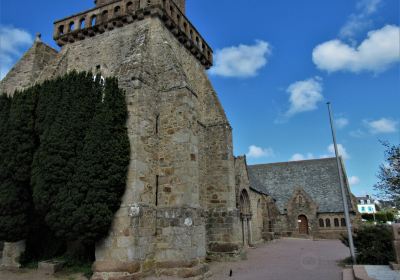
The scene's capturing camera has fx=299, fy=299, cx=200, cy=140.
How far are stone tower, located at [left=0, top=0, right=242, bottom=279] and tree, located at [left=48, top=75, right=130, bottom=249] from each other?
0.40 metres

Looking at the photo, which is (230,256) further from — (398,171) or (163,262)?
(398,171)

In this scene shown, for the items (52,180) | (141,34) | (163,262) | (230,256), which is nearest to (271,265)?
(230,256)

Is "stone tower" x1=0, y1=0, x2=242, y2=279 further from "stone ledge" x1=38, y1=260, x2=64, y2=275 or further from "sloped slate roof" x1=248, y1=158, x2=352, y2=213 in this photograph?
"sloped slate roof" x1=248, y1=158, x2=352, y2=213

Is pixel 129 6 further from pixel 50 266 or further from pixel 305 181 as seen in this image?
pixel 305 181

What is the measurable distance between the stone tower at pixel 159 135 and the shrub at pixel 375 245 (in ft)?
16.6

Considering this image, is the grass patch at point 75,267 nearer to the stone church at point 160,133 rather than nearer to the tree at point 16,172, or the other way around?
the stone church at point 160,133

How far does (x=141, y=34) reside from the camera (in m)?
12.9

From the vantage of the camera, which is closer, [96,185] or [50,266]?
[96,185]

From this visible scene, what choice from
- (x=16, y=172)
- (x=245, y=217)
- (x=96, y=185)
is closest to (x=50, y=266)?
(x=16, y=172)

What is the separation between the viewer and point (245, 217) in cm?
2159

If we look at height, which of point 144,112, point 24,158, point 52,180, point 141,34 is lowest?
point 52,180

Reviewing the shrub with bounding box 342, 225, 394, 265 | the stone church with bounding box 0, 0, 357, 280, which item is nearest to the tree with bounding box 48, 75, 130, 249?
the stone church with bounding box 0, 0, 357, 280

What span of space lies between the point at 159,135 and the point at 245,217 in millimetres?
12504

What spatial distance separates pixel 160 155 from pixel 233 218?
490 cm
